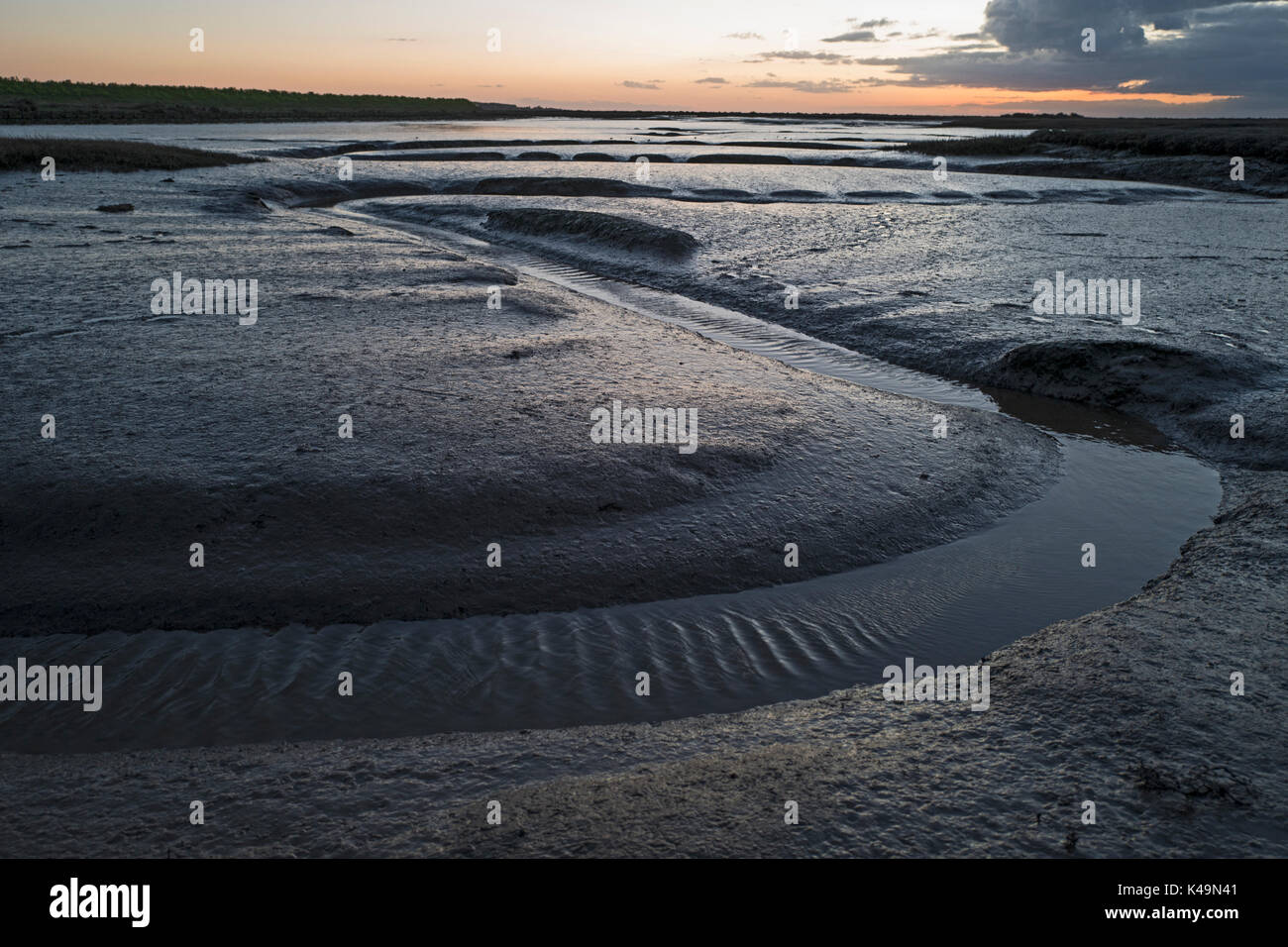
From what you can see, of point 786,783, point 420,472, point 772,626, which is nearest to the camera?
point 786,783

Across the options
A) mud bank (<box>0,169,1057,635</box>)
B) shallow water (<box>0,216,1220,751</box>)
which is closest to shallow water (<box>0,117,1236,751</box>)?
shallow water (<box>0,216,1220,751</box>)

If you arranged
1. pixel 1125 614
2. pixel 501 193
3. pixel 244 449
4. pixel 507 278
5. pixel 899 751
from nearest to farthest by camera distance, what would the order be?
1. pixel 899 751
2. pixel 1125 614
3. pixel 244 449
4. pixel 507 278
5. pixel 501 193

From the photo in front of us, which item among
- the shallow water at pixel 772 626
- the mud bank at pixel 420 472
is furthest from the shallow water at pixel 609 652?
the mud bank at pixel 420 472

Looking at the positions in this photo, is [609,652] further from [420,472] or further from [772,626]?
[420,472]

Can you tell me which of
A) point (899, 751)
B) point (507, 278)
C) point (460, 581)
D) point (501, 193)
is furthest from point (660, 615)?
point (501, 193)

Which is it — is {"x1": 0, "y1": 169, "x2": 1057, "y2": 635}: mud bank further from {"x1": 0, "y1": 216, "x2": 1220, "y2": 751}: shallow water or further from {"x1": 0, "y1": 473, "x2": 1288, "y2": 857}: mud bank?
{"x1": 0, "y1": 473, "x2": 1288, "y2": 857}: mud bank

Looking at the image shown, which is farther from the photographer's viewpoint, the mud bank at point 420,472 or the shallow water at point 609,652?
the mud bank at point 420,472

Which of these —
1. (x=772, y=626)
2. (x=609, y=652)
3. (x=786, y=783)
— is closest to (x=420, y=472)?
(x=609, y=652)

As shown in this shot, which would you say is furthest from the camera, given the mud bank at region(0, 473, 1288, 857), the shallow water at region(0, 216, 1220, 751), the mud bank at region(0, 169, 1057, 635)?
the mud bank at region(0, 169, 1057, 635)

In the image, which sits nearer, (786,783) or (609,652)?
(786,783)

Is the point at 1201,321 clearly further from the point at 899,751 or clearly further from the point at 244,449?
the point at 244,449

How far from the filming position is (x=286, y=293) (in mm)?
13305

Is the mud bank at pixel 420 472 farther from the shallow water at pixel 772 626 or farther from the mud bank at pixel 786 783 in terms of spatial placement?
the mud bank at pixel 786 783

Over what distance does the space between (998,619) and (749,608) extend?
1.65 meters
